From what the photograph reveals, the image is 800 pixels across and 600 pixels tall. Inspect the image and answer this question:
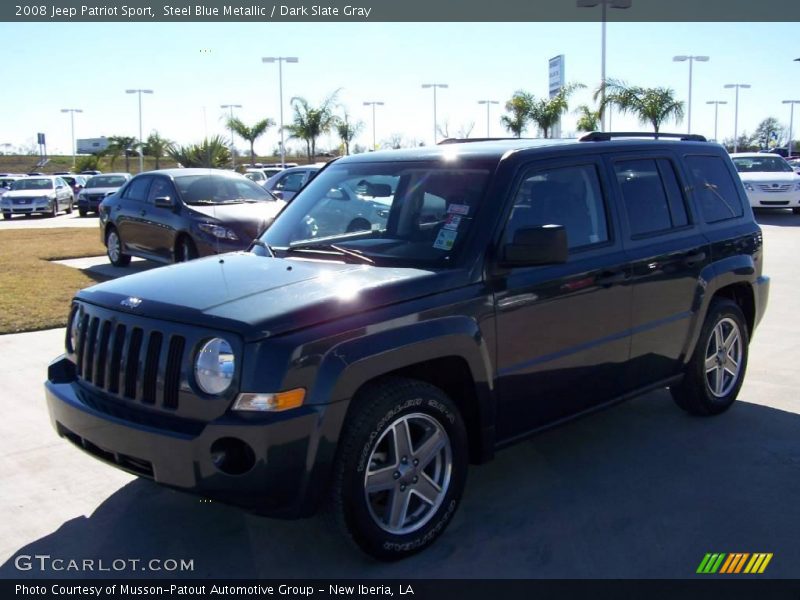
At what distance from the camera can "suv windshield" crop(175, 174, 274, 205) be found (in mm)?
12359

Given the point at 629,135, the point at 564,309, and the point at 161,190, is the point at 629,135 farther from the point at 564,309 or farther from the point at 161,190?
the point at 161,190

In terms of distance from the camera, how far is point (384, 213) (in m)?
4.73

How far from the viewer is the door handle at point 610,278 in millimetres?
4613

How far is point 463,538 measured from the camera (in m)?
3.96

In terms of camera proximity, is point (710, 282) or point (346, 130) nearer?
point (710, 282)

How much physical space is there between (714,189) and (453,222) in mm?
2544

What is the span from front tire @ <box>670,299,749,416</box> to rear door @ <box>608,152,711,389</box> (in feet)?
0.86

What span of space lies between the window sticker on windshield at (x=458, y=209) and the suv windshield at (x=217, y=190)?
8.46 meters

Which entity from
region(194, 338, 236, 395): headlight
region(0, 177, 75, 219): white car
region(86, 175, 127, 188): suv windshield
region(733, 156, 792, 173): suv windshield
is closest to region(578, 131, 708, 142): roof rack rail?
region(194, 338, 236, 395): headlight

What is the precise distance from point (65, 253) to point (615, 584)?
571 inches

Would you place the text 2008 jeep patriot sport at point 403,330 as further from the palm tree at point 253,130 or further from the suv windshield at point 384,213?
the palm tree at point 253,130

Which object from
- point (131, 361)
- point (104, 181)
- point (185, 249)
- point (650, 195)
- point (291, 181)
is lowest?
point (185, 249)

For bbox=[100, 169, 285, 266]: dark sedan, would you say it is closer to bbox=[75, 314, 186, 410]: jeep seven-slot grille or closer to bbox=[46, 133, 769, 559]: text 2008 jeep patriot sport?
bbox=[46, 133, 769, 559]: text 2008 jeep patriot sport

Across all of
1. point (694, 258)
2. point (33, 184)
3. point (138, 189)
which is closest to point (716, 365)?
point (694, 258)
